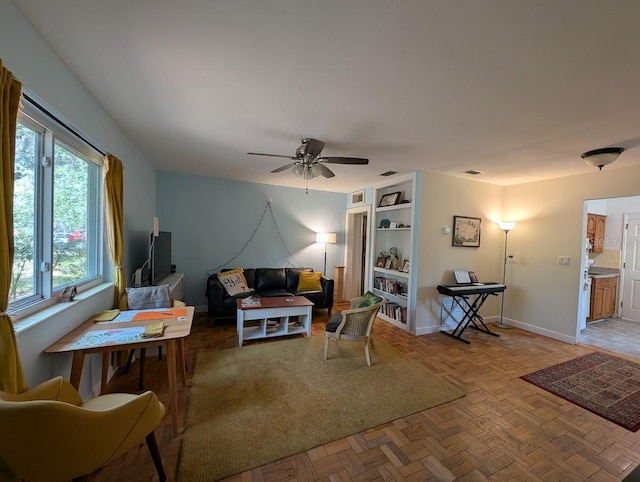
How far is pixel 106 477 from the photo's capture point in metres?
1.48

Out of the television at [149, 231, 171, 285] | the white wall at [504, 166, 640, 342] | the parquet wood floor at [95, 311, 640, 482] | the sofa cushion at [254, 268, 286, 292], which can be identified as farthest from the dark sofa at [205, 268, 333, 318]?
the white wall at [504, 166, 640, 342]

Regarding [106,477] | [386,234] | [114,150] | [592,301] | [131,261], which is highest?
[114,150]

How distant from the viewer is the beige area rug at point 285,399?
5.55 feet

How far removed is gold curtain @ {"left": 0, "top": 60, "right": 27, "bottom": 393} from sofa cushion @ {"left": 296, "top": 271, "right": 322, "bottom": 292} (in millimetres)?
3646

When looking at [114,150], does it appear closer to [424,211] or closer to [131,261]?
[131,261]

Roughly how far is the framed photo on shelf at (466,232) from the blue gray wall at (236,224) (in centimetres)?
247

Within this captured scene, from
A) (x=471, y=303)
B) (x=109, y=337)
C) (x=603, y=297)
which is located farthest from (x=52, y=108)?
(x=603, y=297)

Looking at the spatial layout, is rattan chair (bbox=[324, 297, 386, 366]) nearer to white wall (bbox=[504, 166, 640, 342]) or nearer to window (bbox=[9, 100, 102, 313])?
window (bbox=[9, 100, 102, 313])

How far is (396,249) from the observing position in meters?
4.64

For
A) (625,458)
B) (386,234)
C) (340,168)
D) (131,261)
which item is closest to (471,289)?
(386,234)

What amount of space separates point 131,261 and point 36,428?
2532 mm

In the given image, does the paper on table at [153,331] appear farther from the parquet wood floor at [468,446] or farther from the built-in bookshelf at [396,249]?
the built-in bookshelf at [396,249]

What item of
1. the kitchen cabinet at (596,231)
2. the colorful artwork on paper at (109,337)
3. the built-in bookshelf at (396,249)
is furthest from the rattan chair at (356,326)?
the kitchen cabinet at (596,231)

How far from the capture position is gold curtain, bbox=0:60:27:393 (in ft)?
3.64
